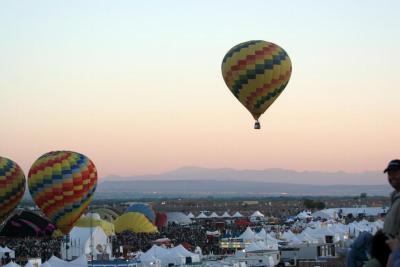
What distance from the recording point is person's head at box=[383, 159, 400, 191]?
3.43 metres

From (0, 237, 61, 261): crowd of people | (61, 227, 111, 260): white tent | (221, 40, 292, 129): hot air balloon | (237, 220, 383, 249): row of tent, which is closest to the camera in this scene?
Answer: (221, 40, 292, 129): hot air balloon

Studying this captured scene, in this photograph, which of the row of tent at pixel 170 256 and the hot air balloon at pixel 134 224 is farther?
the hot air balloon at pixel 134 224

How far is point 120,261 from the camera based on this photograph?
2375 cm

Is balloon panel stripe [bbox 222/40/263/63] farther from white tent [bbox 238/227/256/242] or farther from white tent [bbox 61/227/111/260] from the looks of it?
white tent [bbox 238/227/256/242]

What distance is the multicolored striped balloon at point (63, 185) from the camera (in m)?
29.8

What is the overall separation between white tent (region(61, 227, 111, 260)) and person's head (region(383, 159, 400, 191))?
28757mm

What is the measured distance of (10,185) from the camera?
33031mm

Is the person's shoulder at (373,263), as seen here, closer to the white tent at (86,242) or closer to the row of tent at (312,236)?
the row of tent at (312,236)

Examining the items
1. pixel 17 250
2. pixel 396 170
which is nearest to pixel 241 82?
pixel 17 250

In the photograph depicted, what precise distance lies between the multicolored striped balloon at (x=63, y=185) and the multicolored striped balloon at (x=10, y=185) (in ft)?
6.48

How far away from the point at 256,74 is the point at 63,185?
9653mm

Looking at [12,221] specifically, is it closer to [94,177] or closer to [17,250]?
[17,250]

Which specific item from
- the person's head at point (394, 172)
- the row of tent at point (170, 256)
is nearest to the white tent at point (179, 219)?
the row of tent at point (170, 256)

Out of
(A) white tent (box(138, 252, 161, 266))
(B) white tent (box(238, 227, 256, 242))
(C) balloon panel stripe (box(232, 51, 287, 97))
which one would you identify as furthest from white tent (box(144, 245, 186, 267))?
(B) white tent (box(238, 227, 256, 242))
